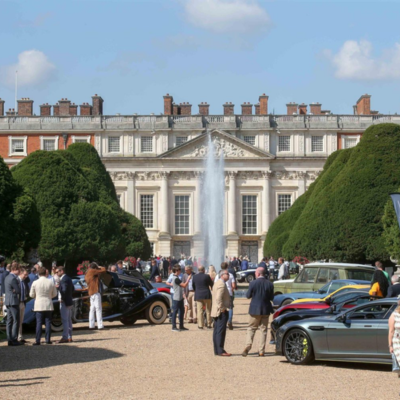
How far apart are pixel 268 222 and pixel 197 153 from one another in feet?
27.3

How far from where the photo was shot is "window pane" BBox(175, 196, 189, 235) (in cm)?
6900

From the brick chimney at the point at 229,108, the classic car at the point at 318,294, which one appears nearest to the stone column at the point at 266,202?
the brick chimney at the point at 229,108

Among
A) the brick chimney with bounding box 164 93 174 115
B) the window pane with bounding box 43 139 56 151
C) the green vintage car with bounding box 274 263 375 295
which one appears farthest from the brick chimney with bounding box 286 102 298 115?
the green vintage car with bounding box 274 263 375 295

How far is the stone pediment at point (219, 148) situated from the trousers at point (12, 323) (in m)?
52.4

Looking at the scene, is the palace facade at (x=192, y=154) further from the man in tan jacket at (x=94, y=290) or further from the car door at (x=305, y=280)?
the man in tan jacket at (x=94, y=290)

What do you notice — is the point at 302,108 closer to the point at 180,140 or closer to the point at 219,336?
the point at 180,140

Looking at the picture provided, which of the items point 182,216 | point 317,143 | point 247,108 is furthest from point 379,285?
point 247,108

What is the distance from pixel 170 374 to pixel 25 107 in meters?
61.7

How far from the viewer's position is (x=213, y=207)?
189 feet

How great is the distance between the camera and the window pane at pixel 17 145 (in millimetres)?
69562

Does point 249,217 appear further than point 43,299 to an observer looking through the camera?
Yes

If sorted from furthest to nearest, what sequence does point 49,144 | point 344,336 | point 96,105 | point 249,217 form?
point 96,105 < point 49,144 < point 249,217 < point 344,336

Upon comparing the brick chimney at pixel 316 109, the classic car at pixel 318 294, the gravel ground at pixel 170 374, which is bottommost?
the gravel ground at pixel 170 374

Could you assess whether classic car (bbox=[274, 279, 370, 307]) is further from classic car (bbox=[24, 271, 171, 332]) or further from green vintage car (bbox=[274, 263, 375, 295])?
classic car (bbox=[24, 271, 171, 332])
